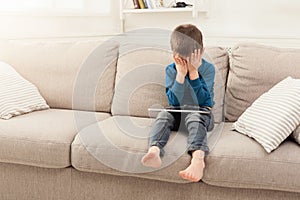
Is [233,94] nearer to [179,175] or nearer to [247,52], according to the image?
[247,52]

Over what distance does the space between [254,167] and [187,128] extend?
391mm

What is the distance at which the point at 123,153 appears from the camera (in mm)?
2111

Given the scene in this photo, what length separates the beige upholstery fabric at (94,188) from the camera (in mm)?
2066

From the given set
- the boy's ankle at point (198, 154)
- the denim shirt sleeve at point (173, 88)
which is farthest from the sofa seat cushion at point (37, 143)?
the boy's ankle at point (198, 154)

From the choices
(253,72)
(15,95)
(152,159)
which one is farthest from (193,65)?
(15,95)

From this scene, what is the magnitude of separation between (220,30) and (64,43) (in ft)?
4.50

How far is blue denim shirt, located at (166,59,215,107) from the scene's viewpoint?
2268 millimetres

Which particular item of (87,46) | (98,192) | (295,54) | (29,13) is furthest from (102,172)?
(29,13)

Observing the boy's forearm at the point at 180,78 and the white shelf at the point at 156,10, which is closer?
the boy's forearm at the point at 180,78

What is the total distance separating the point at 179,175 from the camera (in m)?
2.04

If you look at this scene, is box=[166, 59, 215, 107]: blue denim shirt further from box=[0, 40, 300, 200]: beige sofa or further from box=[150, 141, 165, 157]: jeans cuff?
box=[150, 141, 165, 157]: jeans cuff

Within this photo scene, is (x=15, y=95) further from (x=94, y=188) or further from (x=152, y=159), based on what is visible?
(x=152, y=159)

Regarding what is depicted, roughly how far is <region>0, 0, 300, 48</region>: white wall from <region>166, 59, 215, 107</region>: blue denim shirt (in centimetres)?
132

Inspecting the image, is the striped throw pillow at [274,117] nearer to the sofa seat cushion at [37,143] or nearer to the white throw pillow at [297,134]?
the white throw pillow at [297,134]
